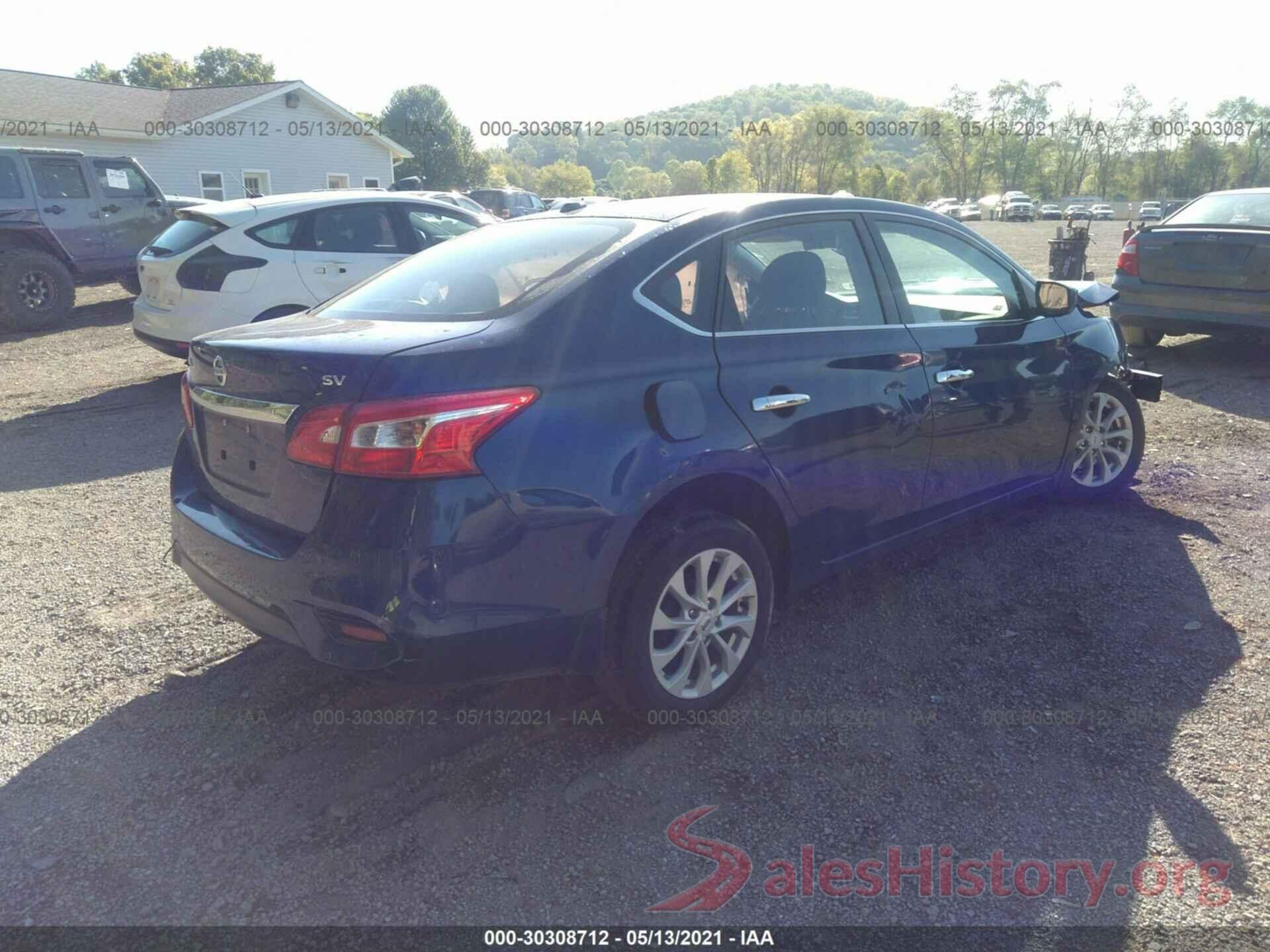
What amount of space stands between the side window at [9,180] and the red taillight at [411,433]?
42.7 feet

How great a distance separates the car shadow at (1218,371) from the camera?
7637 mm

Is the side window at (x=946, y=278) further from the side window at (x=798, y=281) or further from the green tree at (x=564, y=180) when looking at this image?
the green tree at (x=564, y=180)

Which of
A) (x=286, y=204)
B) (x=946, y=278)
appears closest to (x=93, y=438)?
(x=286, y=204)

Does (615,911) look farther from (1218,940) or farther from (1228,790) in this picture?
(1228,790)

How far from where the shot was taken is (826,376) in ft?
11.2

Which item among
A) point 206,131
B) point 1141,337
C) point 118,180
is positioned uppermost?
point 206,131

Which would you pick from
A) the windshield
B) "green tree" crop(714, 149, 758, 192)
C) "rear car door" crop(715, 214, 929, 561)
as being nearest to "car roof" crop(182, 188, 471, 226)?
"rear car door" crop(715, 214, 929, 561)

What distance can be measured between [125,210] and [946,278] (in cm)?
1344

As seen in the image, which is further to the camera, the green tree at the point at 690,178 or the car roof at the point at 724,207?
the green tree at the point at 690,178

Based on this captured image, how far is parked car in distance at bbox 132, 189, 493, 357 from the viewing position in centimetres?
782

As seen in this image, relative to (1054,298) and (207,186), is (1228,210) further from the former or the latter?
(207,186)

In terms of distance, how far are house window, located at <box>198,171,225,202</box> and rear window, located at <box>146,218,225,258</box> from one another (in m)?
21.7

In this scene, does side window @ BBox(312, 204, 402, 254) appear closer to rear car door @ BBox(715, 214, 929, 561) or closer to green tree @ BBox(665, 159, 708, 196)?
rear car door @ BBox(715, 214, 929, 561)

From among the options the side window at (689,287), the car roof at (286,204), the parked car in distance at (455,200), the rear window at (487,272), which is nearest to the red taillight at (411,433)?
the rear window at (487,272)
